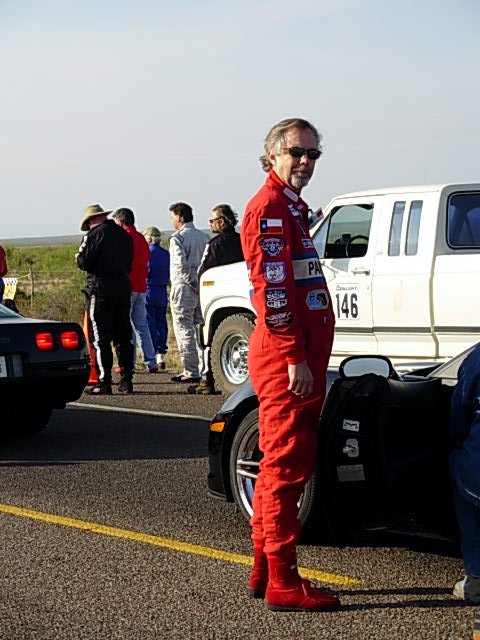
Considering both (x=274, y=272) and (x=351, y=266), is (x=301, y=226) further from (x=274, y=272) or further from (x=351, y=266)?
(x=351, y=266)

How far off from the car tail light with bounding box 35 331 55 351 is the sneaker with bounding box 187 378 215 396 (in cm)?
358

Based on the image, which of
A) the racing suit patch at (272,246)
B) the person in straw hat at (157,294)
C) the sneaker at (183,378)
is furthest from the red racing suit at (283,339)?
the person in straw hat at (157,294)

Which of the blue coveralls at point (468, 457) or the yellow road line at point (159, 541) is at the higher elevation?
the blue coveralls at point (468, 457)

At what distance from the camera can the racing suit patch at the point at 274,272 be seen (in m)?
4.69

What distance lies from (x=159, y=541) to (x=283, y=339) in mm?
1866

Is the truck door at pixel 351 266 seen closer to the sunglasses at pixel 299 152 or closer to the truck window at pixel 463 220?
the truck window at pixel 463 220

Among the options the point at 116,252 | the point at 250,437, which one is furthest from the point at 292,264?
the point at 116,252

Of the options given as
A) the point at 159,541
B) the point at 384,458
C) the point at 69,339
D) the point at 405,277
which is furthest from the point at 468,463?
the point at 405,277

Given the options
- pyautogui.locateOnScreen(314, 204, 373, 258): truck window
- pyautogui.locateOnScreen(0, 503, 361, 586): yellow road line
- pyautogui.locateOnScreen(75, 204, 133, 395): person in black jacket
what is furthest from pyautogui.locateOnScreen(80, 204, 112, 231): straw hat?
pyautogui.locateOnScreen(0, 503, 361, 586): yellow road line

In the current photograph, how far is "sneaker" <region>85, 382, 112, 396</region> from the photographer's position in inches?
486

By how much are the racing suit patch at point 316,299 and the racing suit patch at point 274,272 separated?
0.55 feet

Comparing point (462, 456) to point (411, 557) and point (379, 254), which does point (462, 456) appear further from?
point (379, 254)

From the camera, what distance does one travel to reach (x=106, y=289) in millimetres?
12227

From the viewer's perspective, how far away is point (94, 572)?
5.56 m
